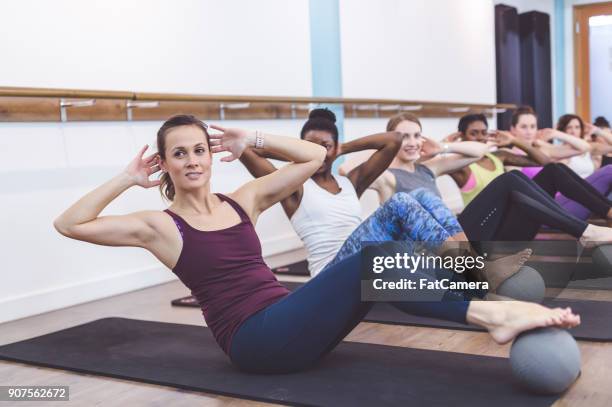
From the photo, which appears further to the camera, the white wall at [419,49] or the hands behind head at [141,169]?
the white wall at [419,49]

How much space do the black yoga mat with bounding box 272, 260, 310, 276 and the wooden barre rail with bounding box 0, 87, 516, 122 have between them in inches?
37.8

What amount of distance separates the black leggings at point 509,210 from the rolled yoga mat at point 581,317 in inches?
12.5

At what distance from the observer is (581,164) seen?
5.86 metres

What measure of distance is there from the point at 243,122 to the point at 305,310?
2866 mm

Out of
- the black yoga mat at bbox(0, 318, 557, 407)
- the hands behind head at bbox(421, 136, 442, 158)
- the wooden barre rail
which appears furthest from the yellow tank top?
the black yoga mat at bbox(0, 318, 557, 407)

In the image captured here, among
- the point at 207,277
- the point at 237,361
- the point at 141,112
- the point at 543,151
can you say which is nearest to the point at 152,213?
the point at 207,277

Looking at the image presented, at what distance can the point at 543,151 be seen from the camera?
209 inches

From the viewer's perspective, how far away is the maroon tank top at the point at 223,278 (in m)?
2.25

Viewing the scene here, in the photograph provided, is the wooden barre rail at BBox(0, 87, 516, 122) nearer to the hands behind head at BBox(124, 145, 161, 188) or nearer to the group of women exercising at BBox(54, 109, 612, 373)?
the group of women exercising at BBox(54, 109, 612, 373)

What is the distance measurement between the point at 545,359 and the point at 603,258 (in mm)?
1487

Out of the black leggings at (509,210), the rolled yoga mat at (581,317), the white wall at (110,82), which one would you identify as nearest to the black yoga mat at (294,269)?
the white wall at (110,82)

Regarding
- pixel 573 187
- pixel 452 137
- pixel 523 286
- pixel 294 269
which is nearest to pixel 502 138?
pixel 452 137

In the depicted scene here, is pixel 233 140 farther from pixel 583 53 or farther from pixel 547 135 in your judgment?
pixel 583 53

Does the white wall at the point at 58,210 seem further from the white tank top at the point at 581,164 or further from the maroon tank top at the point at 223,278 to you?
the white tank top at the point at 581,164
